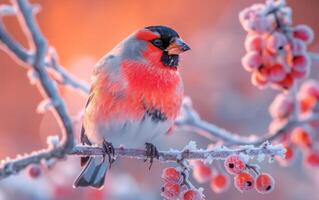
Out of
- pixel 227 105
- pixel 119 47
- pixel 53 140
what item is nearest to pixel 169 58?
pixel 119 47

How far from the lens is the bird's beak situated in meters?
2.15

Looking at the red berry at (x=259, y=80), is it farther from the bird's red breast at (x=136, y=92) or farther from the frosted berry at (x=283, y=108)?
the bird's red breast at (x=136, y=92)

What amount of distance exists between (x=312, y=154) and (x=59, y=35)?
125 inches

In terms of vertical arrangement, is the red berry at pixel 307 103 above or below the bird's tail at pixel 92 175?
above

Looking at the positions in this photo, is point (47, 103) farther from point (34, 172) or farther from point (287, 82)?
point (287, 82)

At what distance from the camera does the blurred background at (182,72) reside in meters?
2.87

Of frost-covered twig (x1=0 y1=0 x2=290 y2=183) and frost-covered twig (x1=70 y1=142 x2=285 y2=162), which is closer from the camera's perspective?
frost-covered twig (x1=0 y1=0 x2=290 y2=183)

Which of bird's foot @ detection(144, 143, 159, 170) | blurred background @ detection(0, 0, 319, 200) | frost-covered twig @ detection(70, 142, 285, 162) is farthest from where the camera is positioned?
blurred background @ detection(0, 0, 319, 200)

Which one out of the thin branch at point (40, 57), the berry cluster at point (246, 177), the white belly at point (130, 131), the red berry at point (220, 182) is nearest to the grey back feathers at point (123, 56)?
the white belly at point (130, 131)

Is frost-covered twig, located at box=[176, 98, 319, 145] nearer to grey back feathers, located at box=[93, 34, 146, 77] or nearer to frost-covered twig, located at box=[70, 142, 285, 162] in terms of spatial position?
grey back feathers, located at box=[93, 34, 146, 77]

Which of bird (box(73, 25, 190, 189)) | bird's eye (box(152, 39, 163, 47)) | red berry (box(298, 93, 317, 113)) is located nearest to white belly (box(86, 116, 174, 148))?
bird (box(73, 25, 190, 189))

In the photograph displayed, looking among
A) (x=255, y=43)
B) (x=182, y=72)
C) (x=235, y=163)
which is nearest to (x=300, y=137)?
(x=255, y=43)

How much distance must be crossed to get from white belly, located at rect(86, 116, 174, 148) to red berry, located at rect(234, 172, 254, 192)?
50 centimetres

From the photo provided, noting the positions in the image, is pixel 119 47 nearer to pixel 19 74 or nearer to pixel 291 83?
pixel 291 83
